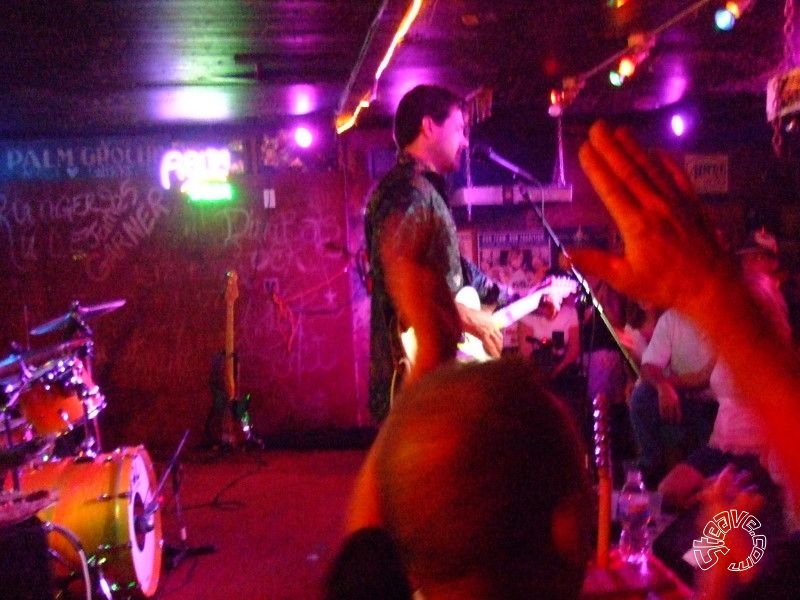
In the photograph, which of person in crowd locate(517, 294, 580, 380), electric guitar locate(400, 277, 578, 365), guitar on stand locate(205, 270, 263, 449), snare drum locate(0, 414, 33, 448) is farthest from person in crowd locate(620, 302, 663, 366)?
guitar on stand locate(205, 270, 263, 449)

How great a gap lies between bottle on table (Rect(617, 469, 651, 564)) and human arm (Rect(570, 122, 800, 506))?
1.53 m

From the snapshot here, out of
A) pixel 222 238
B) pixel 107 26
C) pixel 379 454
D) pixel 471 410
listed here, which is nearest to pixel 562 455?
pixel 471 410

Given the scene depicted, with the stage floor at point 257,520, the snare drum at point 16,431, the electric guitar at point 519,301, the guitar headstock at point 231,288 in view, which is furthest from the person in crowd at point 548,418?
the guitar headstock at point 231,288

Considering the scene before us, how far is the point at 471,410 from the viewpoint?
0.66 metres

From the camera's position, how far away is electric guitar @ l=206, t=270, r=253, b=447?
6.85 metres

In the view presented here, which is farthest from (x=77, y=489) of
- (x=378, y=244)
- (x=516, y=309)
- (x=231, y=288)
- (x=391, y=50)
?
(x=231, y=288)

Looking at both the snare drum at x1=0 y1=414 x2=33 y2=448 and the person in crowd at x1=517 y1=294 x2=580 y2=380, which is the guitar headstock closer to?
the person in crowd at x1=517 y1=294 x2=580 y2=380

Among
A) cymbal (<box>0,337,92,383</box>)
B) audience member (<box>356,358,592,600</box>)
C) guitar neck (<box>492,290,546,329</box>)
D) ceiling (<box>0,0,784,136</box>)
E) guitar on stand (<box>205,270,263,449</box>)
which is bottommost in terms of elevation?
guitar on stand (<box>205,270,263,449</box>)

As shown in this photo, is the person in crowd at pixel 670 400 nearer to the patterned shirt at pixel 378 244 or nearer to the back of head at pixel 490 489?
the patterned shirt at pixel 378 244

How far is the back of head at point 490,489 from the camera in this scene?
0.63m

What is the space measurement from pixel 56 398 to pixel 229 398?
295cm

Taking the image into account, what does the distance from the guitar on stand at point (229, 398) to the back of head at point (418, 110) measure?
4426 mm

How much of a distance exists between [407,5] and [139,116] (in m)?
3.80

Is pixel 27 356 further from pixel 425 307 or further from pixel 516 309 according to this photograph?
pixel 425 307
